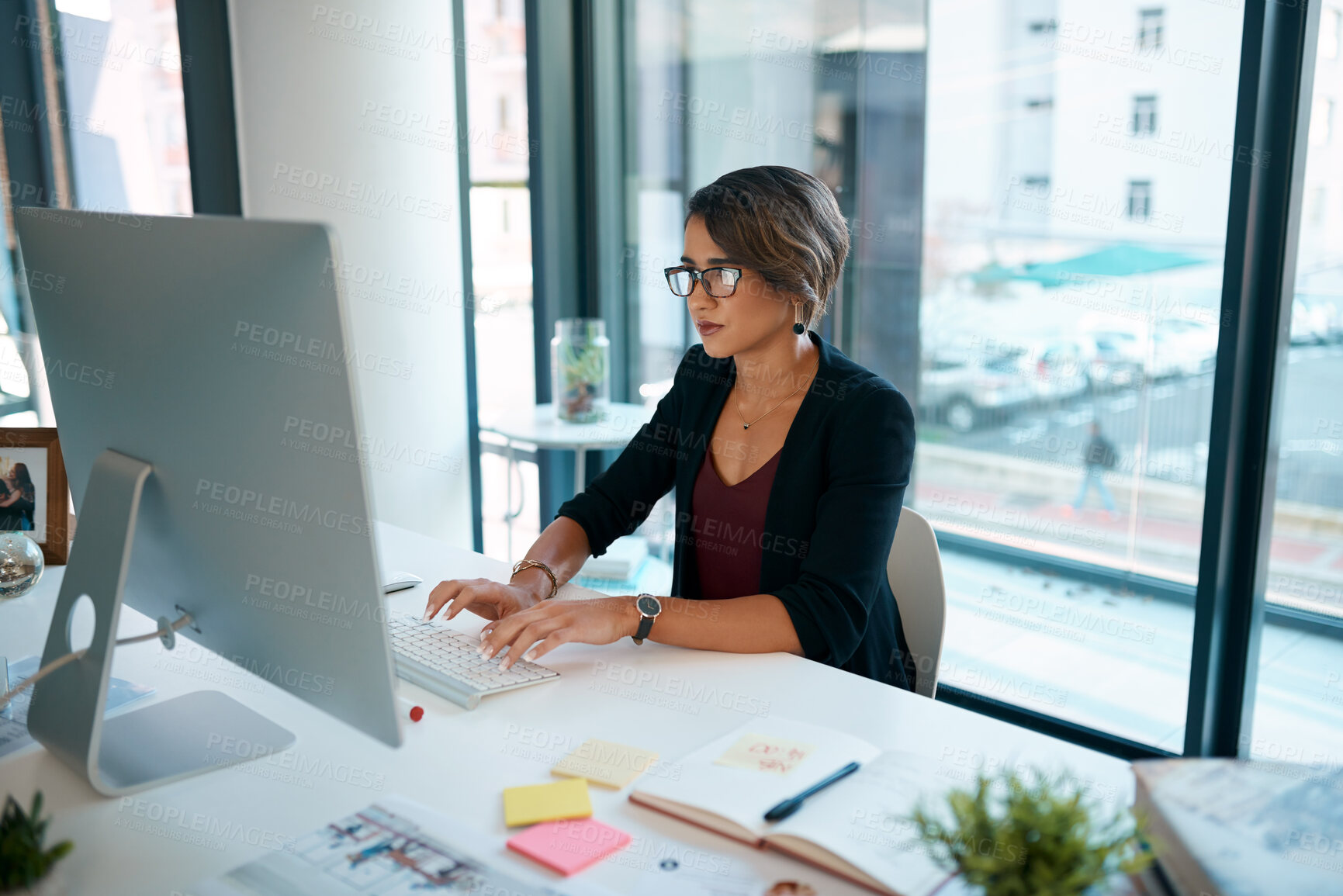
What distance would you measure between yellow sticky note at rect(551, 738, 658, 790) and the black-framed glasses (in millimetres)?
771

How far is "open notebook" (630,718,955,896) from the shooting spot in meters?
0.85

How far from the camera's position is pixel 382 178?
3123mm

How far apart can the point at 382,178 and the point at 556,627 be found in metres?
2.24

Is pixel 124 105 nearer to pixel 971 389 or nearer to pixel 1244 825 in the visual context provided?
pixel 971 389

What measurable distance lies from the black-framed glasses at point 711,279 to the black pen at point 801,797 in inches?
32.5

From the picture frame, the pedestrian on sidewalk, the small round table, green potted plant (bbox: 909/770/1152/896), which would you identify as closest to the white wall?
the small round table

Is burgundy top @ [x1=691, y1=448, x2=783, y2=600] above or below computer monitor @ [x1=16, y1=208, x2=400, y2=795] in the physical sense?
below

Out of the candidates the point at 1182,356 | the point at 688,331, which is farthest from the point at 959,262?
the point at 688,331

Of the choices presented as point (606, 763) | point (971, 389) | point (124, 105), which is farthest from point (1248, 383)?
point (124, 105)

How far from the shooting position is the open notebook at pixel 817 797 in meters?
0.85

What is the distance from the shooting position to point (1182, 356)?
2264mm

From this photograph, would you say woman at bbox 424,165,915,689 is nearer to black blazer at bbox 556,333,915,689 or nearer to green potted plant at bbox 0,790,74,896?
black blazer at bbox 556,333,915,689

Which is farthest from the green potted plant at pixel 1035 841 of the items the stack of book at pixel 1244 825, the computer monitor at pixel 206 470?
the computer monitor at pixel 206 470

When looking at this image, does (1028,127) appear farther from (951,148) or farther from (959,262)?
(959,262)
